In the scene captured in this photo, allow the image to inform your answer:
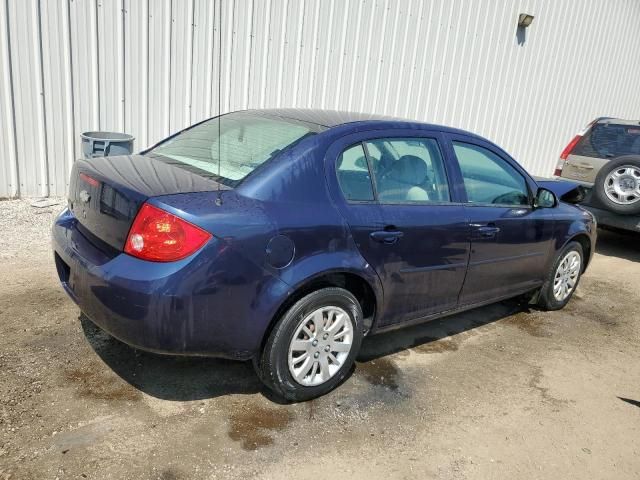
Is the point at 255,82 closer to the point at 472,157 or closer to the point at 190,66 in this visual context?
the point at 190,66

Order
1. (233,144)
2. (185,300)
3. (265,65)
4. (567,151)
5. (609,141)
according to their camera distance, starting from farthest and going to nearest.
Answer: (567,151) → (265,65) → (609,141) → (233,144) → (185,300)

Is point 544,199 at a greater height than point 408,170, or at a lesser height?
lesser

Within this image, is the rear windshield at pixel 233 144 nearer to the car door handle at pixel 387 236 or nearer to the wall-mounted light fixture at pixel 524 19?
the car door handle at pixel 387 236

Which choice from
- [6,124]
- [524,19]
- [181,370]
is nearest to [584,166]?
[524,19]

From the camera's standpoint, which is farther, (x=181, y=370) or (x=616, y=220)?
(x=616, y=220)

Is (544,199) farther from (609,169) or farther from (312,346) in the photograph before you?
(609,169)

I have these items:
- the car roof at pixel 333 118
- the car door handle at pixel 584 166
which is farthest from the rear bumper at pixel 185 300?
the car door handle at pixel 584 166

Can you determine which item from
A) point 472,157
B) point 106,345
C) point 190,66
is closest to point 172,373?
point 106,345

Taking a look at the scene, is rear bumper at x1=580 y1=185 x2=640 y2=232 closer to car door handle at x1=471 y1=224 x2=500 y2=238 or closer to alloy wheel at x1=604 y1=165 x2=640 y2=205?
alloy wheel at x1=604 y1=165 x2=640 y2=205

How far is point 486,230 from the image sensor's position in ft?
12.5

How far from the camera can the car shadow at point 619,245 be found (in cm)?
735

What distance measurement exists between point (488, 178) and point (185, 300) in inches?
97.6

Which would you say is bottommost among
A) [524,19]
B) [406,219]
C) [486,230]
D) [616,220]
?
[616,220]

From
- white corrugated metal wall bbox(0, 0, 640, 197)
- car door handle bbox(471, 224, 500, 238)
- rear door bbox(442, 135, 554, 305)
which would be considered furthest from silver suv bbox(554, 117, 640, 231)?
car door handle bbox(471, 224, 500, 238)
